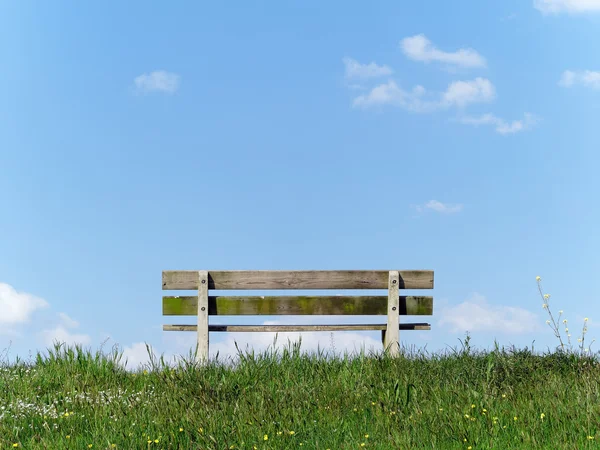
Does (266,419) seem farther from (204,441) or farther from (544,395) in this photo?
(544,395)

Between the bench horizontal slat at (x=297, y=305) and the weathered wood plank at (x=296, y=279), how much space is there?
0.17 m

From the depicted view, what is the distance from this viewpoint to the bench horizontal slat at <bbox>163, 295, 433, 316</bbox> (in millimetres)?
9328

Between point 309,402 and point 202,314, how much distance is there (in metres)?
3.62

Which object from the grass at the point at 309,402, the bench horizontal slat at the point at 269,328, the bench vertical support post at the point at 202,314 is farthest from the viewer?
the bench horizontal slat at the point at 269,328

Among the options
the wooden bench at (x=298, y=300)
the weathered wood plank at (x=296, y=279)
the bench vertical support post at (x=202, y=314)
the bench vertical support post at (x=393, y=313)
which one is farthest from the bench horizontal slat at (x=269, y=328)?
the weathered wood plank at (x=296, y=279)

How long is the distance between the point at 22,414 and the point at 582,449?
5123 millimetres

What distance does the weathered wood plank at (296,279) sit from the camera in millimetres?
9359

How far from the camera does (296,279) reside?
9500 mm

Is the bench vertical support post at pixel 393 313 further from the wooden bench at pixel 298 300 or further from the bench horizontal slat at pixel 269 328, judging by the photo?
the bench horizontal slat at pixel 269 328

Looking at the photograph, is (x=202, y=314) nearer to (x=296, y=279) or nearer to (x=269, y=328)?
(x=269, y=328)

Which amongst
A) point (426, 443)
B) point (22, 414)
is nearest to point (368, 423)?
point (426, 443)

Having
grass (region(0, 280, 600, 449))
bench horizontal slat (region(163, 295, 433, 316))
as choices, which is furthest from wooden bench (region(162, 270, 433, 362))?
grass (region(0, 280, 600, 449))

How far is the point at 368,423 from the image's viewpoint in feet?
17.5

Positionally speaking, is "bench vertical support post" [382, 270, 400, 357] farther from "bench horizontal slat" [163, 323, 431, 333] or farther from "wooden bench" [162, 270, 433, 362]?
"bench horizontal slat" [163, 323, 431, 333]
